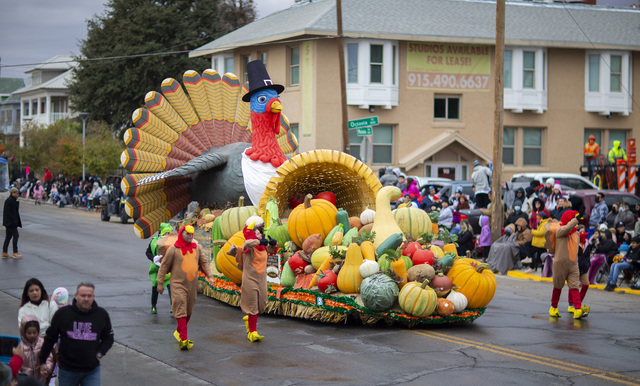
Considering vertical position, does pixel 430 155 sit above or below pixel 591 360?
above

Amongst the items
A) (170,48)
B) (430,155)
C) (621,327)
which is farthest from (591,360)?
(170,48)

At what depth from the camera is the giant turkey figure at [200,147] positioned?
47.2 ft

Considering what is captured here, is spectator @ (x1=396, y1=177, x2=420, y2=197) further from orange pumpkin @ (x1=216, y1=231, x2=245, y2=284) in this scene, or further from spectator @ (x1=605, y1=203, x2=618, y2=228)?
orange pumpkin @ (x1=216, y1=231, x2=245, y2=284)

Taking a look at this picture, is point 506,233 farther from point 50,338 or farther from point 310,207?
point 50,338

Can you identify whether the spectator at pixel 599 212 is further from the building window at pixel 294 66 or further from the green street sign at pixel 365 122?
the building window at pixel 294 66

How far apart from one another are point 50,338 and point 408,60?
2933cm

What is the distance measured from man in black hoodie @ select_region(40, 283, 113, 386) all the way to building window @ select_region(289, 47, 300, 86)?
2828 centimetres

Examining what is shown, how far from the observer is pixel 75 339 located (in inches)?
261

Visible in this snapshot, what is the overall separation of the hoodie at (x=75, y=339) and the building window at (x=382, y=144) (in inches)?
1108

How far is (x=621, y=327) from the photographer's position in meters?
12.2

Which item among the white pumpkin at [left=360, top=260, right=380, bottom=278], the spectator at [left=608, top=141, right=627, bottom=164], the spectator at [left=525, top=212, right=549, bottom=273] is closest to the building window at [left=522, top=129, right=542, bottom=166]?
the spectator at [left=608, top=141, right=627, bottom=164]

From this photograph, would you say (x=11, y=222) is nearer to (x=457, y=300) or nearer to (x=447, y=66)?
(x=457, y=300)

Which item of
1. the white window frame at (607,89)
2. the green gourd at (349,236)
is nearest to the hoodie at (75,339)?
the green gourd at (349,236)

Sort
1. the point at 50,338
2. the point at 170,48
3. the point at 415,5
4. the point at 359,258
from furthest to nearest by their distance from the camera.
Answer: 1. the point at 170,48
2. the point at 415,5
3. the point at 359,258
4. the point at 50,338
